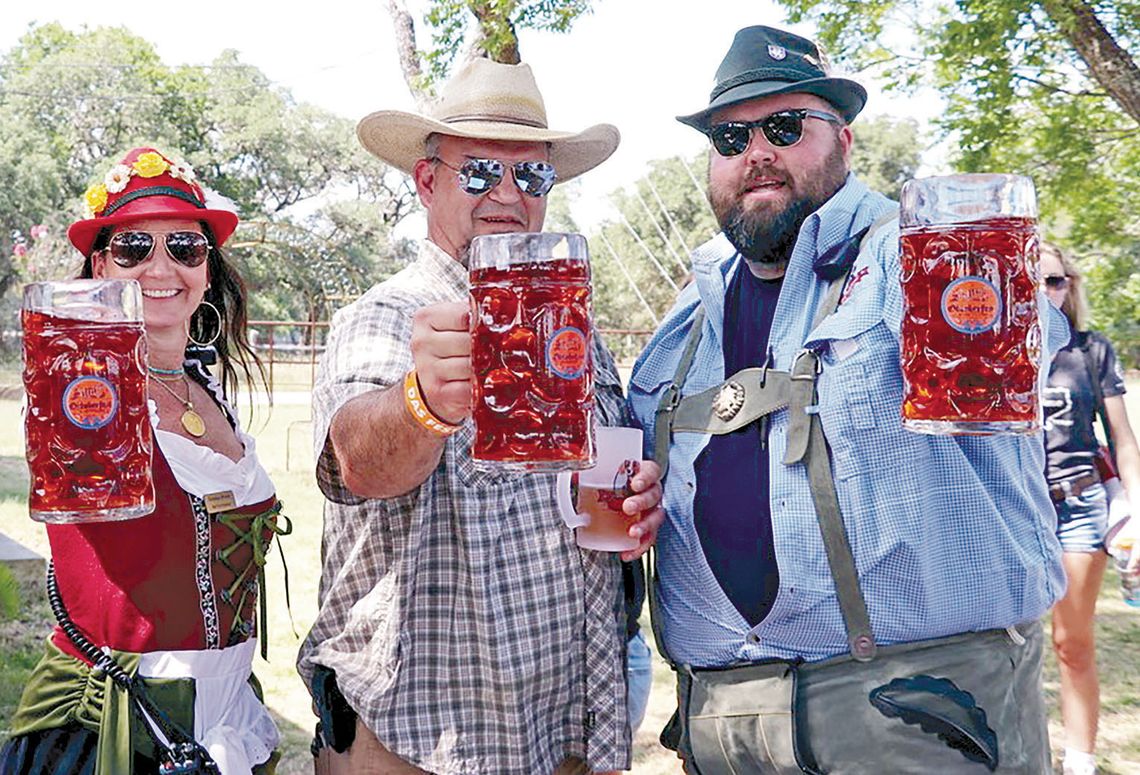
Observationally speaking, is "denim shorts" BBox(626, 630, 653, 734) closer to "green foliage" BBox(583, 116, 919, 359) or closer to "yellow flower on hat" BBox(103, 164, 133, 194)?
"yellow flower on hat" BBox(103, 164, 133, 194)

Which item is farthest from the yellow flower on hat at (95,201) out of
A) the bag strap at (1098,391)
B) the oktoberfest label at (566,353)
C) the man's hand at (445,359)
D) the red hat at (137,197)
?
the bag strap at (1098,391)

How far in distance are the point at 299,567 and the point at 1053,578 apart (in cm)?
660

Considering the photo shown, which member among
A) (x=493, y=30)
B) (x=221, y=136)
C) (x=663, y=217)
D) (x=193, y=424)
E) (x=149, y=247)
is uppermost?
(x=221, y=136)

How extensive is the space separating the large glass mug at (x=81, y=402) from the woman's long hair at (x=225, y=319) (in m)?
0.86

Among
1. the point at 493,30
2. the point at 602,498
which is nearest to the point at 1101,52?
the point at 493,30

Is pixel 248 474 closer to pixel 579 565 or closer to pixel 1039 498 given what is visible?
pixel 579 565

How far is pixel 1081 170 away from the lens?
816cm

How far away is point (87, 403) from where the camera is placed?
1.55 m

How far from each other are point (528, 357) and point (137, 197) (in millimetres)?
1098

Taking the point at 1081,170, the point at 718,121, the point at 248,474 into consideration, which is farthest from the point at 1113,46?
the point at 248,474

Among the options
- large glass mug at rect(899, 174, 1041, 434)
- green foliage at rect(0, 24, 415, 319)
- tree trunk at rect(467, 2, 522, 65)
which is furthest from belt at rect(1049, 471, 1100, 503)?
green foliage at rect(0, 24, 415, 319)

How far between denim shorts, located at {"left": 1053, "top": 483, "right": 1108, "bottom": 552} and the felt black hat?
8.13ft

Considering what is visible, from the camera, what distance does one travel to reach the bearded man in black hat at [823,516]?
1943 mm

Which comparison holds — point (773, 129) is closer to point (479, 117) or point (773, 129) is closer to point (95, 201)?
point (479, 117)
